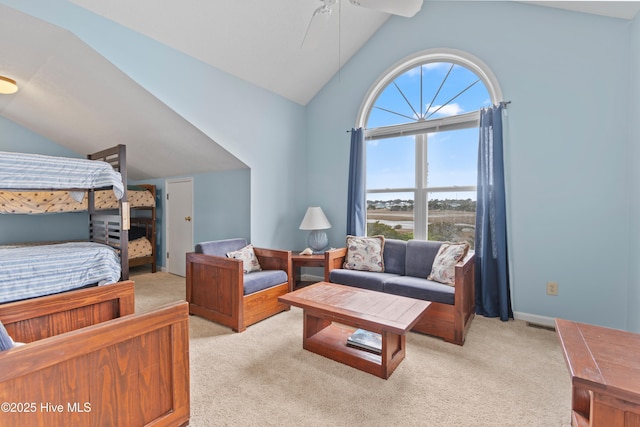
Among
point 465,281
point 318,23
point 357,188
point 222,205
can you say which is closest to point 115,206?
point 222,205

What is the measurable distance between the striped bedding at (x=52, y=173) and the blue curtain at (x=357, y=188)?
2473 mm

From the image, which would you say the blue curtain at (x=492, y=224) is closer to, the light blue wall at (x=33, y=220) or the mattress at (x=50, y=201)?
the mattress at (x=50, y=201)

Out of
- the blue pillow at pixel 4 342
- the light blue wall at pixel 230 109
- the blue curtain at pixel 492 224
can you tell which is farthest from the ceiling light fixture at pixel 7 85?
the blue curtain at pixel 492 224

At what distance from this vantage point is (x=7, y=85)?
293cm

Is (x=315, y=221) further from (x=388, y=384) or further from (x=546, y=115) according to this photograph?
(x=546, y=115)

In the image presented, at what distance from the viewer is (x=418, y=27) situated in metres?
3.31

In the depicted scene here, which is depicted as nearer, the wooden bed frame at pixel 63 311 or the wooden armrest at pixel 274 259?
the wooden bed frame at pixel 63 311

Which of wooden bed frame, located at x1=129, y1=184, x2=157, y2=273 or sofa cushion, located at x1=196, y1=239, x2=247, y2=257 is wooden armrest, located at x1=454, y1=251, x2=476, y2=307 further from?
wooden bed frame, located at x1=129, y1=184, x2=157, y2=273

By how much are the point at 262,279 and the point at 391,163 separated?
86.1 inches

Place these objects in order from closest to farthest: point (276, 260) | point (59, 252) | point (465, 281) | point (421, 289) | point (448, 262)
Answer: point (59, 252) < point (465, 281) < point (421, 289) < point (448, 262) < point (276, 260)

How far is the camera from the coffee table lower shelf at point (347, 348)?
1847mm

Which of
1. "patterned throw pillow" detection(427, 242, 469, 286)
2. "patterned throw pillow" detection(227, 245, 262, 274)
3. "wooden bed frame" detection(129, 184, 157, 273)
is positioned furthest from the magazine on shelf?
"wooden bed frame" detection(129, 184, 157, 273)

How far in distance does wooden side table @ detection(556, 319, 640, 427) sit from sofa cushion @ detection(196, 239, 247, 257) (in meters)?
2.78

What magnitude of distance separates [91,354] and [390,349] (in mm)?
1624
